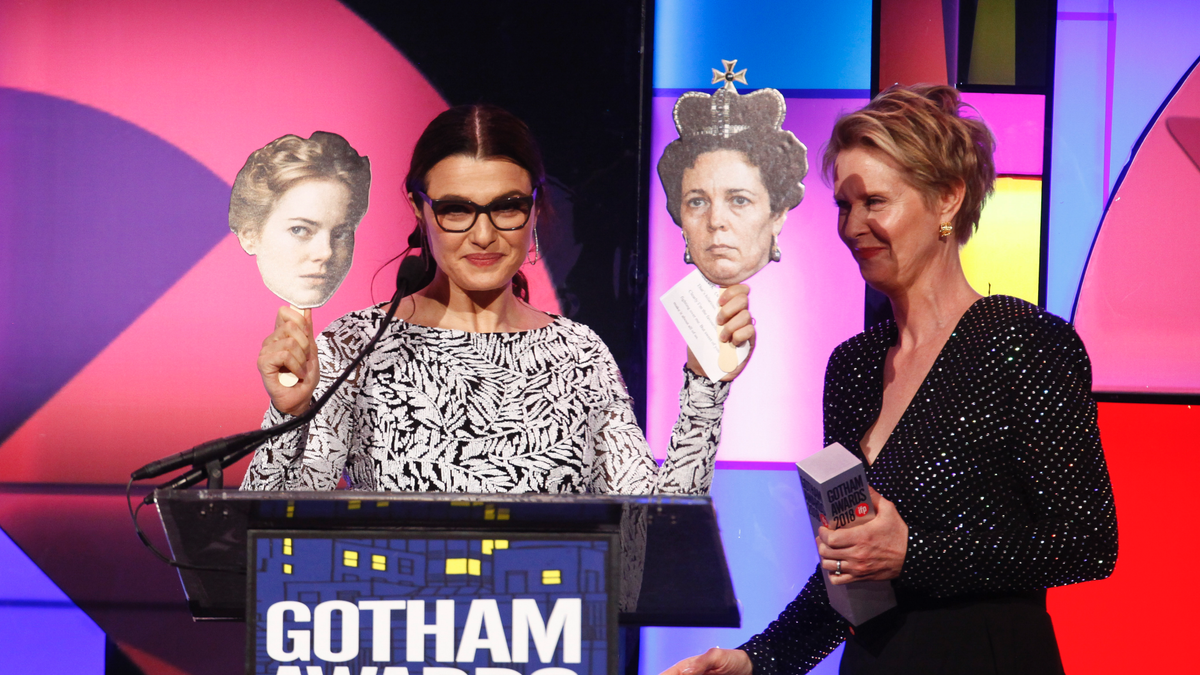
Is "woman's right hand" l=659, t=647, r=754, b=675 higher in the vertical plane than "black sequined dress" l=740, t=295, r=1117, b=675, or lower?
lower

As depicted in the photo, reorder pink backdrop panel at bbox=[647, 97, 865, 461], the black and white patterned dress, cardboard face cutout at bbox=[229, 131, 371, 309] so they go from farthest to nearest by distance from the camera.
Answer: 1. pink backdrop panel at bbox=[647, 97, 865, 461]
2. cardboard face cutout at bbox=[229, 131, 371, 309]
3. the black and white patterned dress

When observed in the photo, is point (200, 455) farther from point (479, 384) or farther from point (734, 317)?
point (734, 317)

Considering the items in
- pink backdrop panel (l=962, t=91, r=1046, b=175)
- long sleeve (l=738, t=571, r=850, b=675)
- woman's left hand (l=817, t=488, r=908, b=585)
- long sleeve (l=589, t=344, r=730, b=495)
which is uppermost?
pink backdrop panel (l=962, t=91, r=1046, b=175)

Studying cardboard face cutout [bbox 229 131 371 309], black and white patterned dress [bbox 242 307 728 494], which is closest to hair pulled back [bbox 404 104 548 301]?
black and white patterned dress [bbox 242 307 728 494]

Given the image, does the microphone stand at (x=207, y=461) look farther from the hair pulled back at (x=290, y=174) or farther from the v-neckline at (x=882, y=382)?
the hair pulled back at (x=290, y=174)

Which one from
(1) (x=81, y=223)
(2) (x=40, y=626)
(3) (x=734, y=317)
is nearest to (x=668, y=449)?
(3) (x=734, y=317)

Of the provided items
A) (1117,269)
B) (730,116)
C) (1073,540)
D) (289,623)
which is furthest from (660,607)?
(1117,269)

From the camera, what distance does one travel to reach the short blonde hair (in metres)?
1.65

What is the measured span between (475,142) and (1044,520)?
1.26 meters

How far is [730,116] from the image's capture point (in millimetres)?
1985

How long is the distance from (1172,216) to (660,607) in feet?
7.58

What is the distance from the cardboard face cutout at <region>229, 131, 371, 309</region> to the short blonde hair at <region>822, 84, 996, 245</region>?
136 centimetres

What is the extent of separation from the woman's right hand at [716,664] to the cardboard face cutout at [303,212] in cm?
145

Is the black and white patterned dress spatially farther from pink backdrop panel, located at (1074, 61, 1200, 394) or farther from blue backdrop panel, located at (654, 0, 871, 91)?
pink backdrop panel, located at (1074, 61, 1200, 394)
